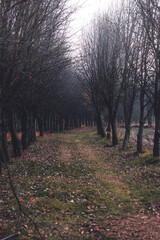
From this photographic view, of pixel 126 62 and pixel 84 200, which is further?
pixel 126 62

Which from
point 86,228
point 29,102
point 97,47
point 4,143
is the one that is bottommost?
point 86,228

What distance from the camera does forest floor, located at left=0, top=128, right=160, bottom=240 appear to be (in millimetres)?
6484

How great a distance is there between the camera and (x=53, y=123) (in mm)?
49812

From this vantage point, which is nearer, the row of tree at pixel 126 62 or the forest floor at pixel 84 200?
the forest floor at pixel 84 200

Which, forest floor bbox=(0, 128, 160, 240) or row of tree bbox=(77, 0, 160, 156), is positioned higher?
row of tree bbox=(77, 0, 160, 156)

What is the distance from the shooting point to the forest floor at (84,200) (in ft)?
21.3

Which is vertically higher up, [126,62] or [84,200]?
[126,62]

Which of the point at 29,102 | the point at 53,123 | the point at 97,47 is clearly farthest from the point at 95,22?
the point at 53,123

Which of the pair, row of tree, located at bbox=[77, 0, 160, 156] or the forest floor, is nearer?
the forest floor

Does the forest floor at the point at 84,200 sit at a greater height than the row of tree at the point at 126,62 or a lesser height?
lesser

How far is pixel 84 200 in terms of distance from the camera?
353 inches

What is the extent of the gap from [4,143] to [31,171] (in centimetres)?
331

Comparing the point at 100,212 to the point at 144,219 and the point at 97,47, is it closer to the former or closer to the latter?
the point at 144,219

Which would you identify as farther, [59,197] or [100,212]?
[59,197]
